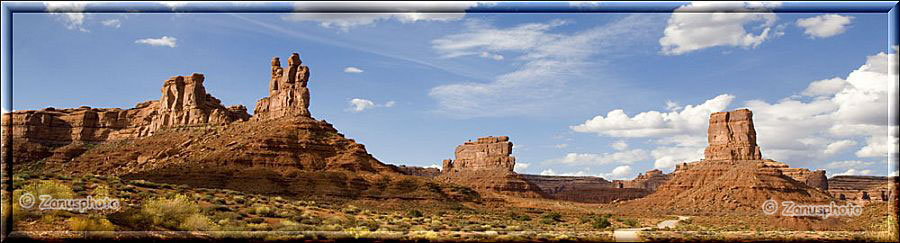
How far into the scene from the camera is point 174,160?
6719 cm

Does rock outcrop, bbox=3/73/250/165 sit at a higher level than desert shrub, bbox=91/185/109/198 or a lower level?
higher

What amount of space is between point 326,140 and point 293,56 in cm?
1804

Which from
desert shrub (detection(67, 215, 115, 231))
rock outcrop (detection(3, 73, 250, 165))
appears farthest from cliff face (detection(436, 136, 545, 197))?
desert shrub (detection(67, 215, 115, 231))

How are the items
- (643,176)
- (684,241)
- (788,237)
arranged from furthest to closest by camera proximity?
1. (643,176)
2. (788,237)
3. (684,241)

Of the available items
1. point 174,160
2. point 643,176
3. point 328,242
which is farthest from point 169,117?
point 643,176

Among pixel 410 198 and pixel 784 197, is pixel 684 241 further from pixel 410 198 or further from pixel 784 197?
pixel 784 197

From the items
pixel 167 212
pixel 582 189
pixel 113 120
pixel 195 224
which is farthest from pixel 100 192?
pixel 582 189

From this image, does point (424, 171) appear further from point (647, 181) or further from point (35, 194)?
point (35, 194)

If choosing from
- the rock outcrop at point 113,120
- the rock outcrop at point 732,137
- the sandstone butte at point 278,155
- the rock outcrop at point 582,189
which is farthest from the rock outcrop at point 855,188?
the rock outcrop at point 113,120

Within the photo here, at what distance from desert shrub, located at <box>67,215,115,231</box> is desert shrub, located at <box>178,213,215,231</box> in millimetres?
1989

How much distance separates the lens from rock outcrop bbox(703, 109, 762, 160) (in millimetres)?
101312

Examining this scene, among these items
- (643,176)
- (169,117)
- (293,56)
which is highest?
(293,56)

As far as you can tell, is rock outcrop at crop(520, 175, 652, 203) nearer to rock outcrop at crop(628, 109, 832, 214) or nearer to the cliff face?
the cliff face

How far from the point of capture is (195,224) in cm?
2048
